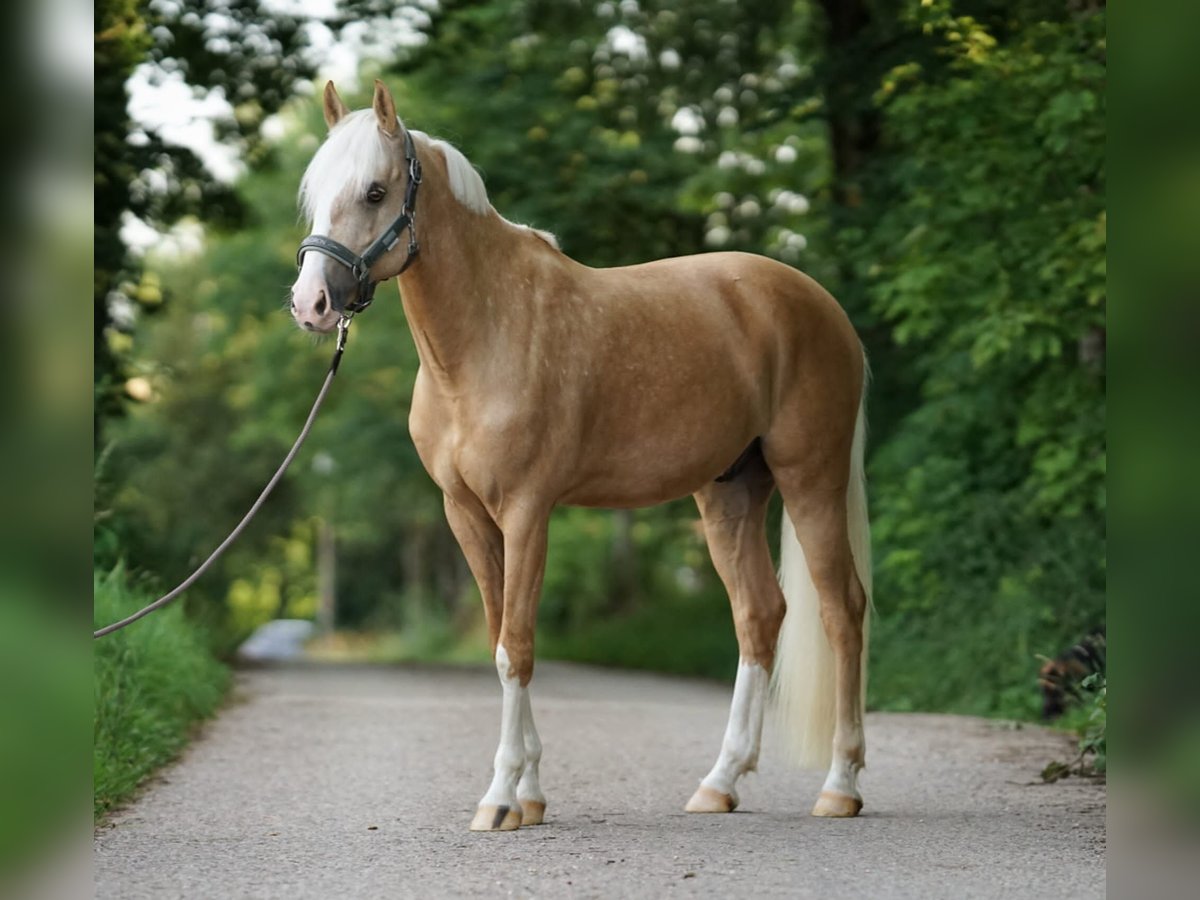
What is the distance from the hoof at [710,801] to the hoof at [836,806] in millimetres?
350

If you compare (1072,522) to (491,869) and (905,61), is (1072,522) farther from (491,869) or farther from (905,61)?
(491,869)

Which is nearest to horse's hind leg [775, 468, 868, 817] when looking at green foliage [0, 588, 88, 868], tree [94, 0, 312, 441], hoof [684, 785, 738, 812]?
hoof [684, 785, 738, 812]

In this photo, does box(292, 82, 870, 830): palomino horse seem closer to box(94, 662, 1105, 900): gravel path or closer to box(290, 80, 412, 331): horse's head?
box(290, 80, 412, 331): horse's head

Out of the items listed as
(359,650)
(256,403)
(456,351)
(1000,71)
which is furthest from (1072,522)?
(359,650)

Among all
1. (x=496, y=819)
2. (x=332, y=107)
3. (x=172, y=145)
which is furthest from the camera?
(x=172, y=145)

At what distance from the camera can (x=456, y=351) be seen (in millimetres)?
6078

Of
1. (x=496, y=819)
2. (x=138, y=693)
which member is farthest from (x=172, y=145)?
(x=496, y=819)

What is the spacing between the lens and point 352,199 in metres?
5.68

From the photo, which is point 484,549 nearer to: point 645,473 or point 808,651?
point 645,473

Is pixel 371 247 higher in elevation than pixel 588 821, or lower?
higher

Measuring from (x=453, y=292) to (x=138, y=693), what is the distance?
11.8 feet

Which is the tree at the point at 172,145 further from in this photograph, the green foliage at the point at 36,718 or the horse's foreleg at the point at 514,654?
the green foliage at the point at 36,718

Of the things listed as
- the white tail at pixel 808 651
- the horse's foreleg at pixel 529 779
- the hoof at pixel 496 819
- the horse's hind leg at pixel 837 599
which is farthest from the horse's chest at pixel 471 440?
the white tail at pixel 808 651

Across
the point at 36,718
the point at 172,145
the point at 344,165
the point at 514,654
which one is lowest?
the point at 514,654
